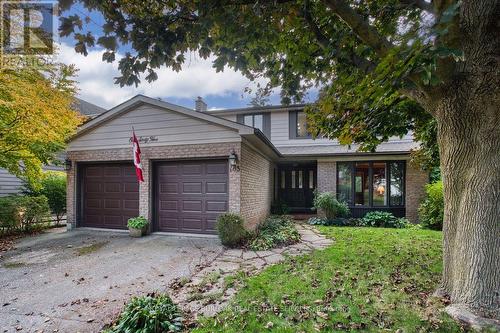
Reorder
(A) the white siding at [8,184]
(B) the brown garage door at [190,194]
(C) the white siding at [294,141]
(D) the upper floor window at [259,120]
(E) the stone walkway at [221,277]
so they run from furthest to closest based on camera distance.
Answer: (D) the upper floor window at [259,120], (C) the white siding at [294,141], (A) the white siding at [8,184], (B) the brown garage door at [190,194], (E) the stone walkway at [221,277]

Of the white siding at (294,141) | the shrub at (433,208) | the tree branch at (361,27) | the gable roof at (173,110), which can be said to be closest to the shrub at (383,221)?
the shrub at (433,208)

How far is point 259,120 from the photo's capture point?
15719 mm

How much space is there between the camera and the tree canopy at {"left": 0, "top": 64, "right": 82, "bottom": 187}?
294 inches

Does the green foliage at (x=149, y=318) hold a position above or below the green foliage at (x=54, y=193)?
below

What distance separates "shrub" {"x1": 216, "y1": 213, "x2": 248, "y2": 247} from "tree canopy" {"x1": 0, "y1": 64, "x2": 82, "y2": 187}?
579cm

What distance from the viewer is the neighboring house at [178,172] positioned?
838 cm

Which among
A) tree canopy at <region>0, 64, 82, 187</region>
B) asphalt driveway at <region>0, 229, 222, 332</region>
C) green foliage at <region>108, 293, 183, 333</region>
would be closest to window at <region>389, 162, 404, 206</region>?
asphalt driveway at <region>0, 229, 222, 332</region>

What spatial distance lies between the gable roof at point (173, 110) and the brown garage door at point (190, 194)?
1.18 meters

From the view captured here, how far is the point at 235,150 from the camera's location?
8102 millimetres

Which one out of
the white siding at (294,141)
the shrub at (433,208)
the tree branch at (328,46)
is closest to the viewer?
the tree branch at (328,46)

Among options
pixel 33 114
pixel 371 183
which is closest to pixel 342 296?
pixel 33 114

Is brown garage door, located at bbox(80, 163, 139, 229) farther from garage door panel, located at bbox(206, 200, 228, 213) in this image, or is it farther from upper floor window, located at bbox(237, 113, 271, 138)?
upper floor window, located at bbox(237, 113, 271, 138)

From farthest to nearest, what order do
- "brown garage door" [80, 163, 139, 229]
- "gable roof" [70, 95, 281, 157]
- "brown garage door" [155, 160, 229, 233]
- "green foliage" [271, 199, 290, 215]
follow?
"green foliage" [271, 199, 290, 215]
"brown garage door" [80, 163, 139, 229]
"brown garage door" [155, 160, 229, 233]
"gable roof" [70, 95, 281, 157]

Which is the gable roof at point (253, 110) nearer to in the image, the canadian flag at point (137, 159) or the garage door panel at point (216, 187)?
the canadian flag at point (137, 159)
